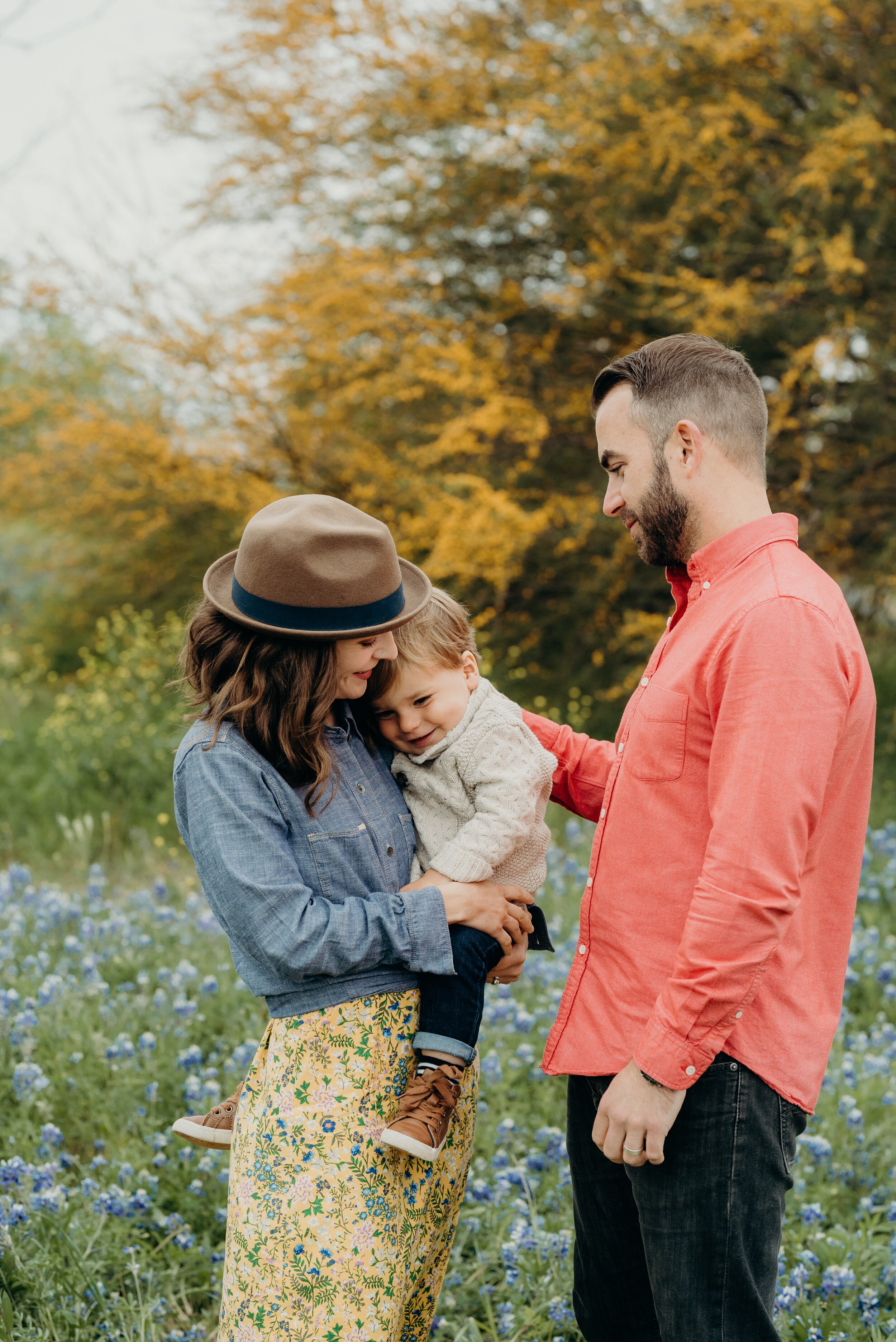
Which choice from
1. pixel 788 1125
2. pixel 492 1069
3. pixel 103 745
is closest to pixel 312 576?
pixel 788 1125

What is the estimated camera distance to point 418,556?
6969mm

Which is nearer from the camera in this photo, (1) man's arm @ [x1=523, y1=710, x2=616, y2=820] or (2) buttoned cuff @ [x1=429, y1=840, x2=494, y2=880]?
(2) buttoned cuff @ [x1=429, y1=840, x2=494, y2=880]

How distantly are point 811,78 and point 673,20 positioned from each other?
37.0 inches

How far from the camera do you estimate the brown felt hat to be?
1.80 metres

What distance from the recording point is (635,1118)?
1694 millimetres

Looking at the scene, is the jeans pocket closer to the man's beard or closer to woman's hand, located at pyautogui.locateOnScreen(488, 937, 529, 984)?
woman's hand, located at pyautogui.locateOnScreen(488, 937, 529, 984)

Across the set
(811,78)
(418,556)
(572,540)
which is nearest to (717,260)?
(811,78)

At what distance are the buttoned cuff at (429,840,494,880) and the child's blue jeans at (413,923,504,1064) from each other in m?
0.09

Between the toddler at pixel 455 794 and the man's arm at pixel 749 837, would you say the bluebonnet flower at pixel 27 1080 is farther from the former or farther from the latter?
the man's arm at pixel 749 837

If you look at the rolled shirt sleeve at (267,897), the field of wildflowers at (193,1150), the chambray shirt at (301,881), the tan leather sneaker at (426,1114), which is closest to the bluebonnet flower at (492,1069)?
the field of wildflowers at (193,1150)

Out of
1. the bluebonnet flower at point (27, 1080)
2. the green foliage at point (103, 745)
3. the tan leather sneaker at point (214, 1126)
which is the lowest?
the green foliage at point (103, 745)

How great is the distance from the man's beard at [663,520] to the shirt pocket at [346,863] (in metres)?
0.73

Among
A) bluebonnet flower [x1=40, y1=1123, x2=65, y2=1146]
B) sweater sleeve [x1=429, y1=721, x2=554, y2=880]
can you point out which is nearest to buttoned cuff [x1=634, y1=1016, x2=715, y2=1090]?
sweater sleeve [x1=429, y1=721, x2=554, y2=880]

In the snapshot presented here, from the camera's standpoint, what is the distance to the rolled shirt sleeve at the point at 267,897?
1.73 meters
